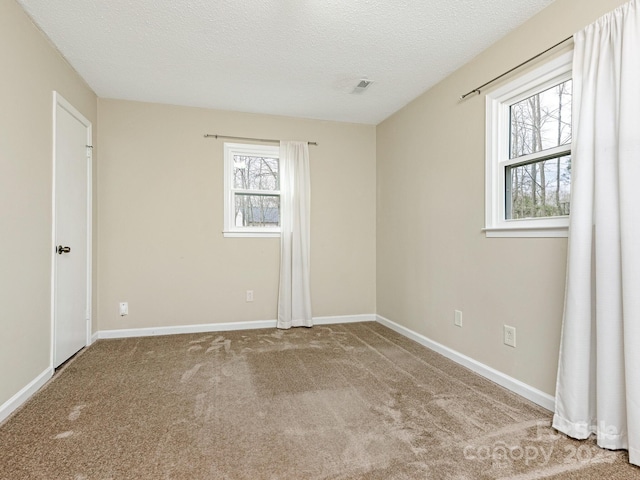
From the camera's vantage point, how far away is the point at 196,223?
3826mm

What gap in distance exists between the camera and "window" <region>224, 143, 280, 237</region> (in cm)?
394

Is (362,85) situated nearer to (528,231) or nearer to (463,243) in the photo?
(463,243)

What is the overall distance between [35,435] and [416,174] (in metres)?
3.39

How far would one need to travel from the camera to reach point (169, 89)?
10.9ft

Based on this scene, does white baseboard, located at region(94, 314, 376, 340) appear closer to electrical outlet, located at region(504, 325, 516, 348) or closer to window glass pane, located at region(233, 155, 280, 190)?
window glass pane, located at region(233, 155, 280, 190)

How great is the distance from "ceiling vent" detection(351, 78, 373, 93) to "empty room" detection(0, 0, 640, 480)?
0.27 ft

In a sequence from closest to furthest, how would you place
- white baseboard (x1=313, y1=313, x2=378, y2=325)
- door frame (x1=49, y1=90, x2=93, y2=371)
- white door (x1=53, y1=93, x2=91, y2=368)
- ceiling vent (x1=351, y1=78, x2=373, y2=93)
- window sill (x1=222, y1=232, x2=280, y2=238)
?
door frame (x1=49, y1=90, x2=93, y2=371) → white door (x1=53, y1=93, x2=91, y2=368) → ceiling vent (x1=351, y1=78, x2=373, y2=93) → window sill (x1=222, y1=232, x2=280, y2=238) → white baseboard (x1=313, y1=313, x2=378, y2=325)

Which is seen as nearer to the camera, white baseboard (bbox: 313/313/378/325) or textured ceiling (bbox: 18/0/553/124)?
textured ceiling (bbox: 18/0/553/124)

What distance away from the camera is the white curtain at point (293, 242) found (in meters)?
3.99

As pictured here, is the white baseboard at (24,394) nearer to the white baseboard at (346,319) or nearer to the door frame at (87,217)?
the door frame at (87,217)

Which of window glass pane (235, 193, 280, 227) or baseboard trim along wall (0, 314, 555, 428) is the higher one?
window glass pane (235, 193, 280, 227)

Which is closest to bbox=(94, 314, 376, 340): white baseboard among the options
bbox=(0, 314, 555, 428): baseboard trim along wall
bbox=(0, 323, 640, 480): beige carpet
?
bbox=(0, 314, 555, 428): baseboard trim along wall

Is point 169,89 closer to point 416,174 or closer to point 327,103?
point 327,103

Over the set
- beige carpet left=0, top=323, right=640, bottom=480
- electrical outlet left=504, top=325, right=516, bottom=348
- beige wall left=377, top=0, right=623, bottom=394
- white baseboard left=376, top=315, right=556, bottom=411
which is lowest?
beige carpet left=0, top=323, right=640, bottom=480
